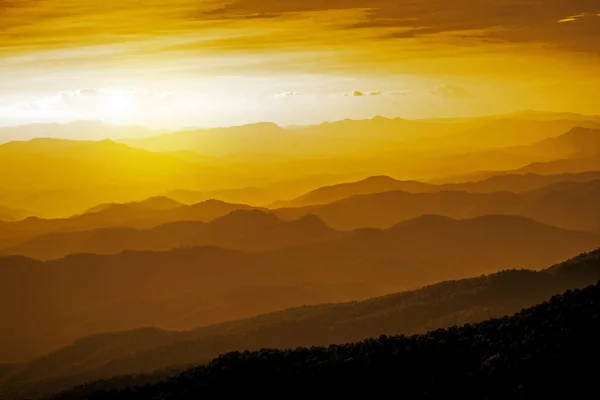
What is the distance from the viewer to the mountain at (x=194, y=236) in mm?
99875

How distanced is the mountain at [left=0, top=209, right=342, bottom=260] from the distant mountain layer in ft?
0.94

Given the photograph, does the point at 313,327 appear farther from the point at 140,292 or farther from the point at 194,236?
the point at 194,236

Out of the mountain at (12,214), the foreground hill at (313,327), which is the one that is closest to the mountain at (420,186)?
the mountain at (12,214)

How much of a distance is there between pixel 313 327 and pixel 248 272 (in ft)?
141

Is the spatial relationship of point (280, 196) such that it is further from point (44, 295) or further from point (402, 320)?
point (402, 320)

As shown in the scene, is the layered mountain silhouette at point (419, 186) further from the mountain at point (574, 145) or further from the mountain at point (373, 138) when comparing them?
the mountain at point (373, 138)

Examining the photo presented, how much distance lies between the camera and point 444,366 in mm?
17234

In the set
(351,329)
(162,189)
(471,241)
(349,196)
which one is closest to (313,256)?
(471,241)

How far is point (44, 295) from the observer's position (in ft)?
284

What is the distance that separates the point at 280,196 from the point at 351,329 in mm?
84085

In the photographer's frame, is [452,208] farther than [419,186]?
No

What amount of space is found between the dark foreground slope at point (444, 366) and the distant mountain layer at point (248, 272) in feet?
193

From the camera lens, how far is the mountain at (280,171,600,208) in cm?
11865

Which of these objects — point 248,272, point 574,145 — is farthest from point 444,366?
point 574,145
